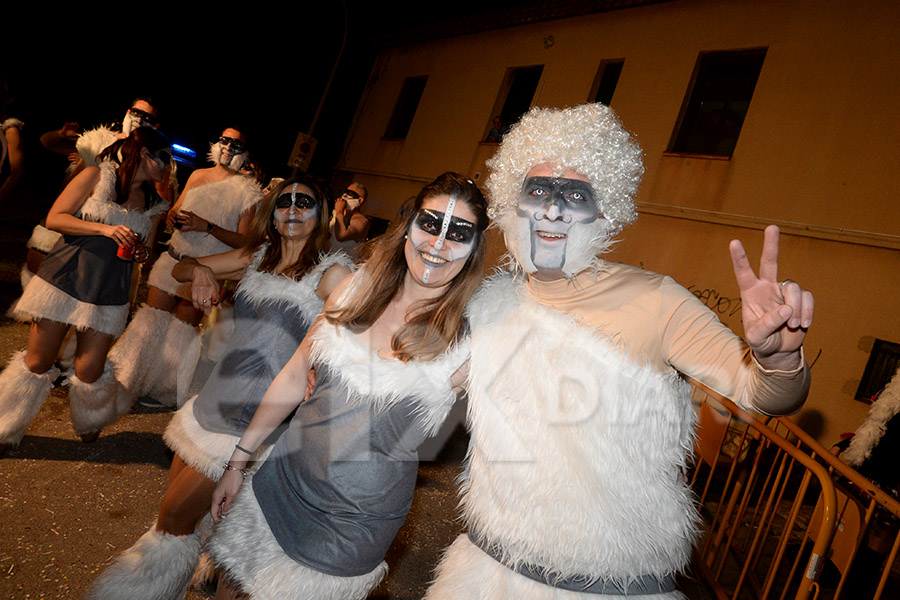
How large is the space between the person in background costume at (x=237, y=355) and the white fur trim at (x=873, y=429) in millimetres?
4312

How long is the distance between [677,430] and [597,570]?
1.58 ft

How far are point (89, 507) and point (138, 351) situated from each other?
4.76 feet

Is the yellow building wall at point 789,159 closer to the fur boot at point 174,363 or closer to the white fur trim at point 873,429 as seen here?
the white fur trim at point 873,429

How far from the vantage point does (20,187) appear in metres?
16.6

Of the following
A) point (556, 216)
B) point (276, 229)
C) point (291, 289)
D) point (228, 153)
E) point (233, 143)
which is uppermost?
point (233, 143)

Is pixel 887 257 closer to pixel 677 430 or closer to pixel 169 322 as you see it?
pixel 677 430

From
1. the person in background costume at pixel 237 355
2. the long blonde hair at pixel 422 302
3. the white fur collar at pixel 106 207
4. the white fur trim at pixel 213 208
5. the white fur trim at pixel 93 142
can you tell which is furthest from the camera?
the white fur trim at pixel 213 208

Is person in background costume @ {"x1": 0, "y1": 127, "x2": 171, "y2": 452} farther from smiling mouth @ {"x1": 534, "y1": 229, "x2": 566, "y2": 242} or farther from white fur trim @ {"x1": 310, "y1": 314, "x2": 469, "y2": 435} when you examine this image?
smiling mouth @ {"x1": 534, "y1": 229, "x2": 566, "y2": 242}

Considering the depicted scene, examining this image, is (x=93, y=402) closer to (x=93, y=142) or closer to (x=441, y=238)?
(x=93, y=142)

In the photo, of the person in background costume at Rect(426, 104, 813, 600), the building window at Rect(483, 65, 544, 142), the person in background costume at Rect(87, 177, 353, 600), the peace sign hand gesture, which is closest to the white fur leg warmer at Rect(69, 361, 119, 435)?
the person in background costume at Rect(87, 177, 353, 600)

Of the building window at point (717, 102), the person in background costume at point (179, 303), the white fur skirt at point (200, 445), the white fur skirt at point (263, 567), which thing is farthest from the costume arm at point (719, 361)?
the building window at point (717, 102)

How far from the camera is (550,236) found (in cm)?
177

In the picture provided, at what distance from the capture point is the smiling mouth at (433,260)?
1962 millimetres

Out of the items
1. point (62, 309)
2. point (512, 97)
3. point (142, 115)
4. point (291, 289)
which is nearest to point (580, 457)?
point (291, 289)
